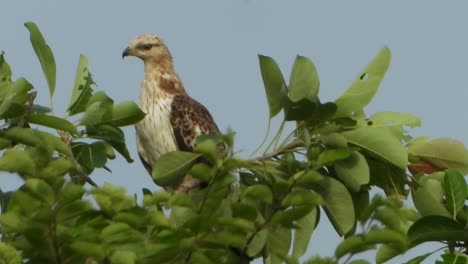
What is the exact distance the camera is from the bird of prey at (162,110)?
11.4 metres

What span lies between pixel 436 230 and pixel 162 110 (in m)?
5.06

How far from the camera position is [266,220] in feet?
17.7

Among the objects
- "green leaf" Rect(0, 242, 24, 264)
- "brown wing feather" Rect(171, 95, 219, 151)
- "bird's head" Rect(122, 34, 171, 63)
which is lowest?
"brown wing feather" Rect(171, 95, 219, 151)

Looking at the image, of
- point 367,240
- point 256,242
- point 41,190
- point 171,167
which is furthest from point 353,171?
point 41,190

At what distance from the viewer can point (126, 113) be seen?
7.50 metres

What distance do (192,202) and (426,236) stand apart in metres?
2.13

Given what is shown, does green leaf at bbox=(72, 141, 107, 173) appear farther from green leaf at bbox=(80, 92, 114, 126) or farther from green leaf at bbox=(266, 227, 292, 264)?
green leaf at bbox=(266, 227, 292, 264)

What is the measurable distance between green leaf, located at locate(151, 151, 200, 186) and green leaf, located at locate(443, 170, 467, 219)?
5.70 feet

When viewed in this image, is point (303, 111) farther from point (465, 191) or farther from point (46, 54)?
point (46, 54)

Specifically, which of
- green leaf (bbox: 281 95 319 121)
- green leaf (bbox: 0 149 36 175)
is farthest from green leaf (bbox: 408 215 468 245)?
green leaf (bbox: 0 149 36 175)

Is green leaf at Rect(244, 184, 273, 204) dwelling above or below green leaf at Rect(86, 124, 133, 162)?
above

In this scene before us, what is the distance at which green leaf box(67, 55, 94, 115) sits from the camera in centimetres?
781

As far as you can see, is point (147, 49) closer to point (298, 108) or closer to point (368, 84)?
point (368, 84)

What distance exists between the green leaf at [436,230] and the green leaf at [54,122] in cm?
200
